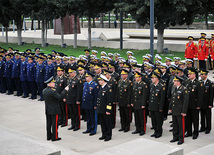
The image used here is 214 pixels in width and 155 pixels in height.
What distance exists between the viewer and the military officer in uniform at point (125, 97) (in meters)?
11.1

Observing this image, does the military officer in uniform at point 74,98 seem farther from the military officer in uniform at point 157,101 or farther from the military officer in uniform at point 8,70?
the military officer in uniform at point 8,70

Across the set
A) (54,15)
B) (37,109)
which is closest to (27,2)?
(54,15)

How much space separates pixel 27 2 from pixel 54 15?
3050 mm

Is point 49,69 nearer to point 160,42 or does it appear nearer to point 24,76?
point 24,76

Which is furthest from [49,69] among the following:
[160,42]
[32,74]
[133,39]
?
[133,39]

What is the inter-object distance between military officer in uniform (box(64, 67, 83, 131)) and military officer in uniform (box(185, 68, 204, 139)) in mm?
3076

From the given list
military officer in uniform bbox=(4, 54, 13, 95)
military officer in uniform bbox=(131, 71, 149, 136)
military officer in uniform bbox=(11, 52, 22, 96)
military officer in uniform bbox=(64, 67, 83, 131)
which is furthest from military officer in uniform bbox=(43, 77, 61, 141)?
military officer in uniform bbox=(4, 54, 13, 95)

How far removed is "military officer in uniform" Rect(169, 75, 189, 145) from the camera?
980 cm

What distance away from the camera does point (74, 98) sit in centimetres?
1146

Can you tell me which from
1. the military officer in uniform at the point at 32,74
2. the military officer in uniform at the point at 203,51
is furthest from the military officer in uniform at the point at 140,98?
the military officer in uniform at the point at 203,51

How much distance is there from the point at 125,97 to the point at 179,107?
1.77 meters

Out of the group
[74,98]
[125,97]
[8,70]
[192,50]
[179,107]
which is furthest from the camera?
[192,50]

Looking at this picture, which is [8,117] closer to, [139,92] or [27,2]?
[139,92]

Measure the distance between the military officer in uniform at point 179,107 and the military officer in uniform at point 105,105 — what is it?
5.29 ft
